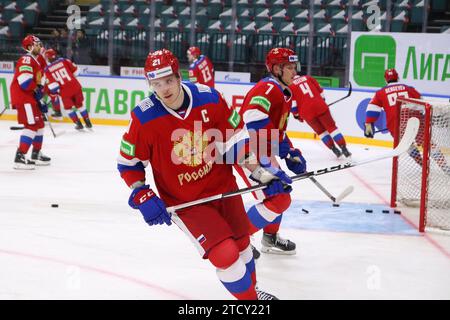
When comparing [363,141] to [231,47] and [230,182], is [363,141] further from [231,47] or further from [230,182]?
[230,182]

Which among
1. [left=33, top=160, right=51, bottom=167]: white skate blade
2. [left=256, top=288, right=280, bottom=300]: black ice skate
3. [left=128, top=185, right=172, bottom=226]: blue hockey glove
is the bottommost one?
[left=33, top=160, right=51, bottom=167]: white skate blade

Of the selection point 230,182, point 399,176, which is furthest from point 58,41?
point 230,182

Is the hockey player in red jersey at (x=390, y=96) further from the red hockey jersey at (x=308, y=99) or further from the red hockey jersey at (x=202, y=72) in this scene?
the red hockey jersey at (x=202, y=72)

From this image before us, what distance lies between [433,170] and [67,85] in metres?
5.95

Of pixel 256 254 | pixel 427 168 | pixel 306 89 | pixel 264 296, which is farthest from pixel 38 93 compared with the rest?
pixel 264 296

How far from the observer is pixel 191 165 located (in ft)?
9.66

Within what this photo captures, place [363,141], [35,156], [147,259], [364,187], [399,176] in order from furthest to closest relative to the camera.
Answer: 1. [363,141]
2. [35,156]
3. [364,187]
4. [399,176]
5. [147,259]

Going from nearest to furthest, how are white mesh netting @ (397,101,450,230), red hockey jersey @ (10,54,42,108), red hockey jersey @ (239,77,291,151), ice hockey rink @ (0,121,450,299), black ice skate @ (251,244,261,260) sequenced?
ice hockey rink @ (0,121,450,299), red hockey jersey @ (239,77,291,151), black ice skate @ (251,244,261,260), white mesh netting @ (397,101,450,230), red hockey jersey @ (10,54,42,108)

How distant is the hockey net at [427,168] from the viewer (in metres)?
4.85

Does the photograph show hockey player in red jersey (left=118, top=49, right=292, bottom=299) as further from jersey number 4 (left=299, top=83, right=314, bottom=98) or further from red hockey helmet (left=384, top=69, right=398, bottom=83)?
jersey number 4 (left=299, top=83, right=314, bottom=98)

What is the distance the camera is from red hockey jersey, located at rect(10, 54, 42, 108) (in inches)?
275

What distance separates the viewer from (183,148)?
2916mm

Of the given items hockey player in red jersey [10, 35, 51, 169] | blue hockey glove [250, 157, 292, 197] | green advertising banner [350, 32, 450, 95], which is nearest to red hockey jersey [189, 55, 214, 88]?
green advertising banner [350, 32, 450, 95]

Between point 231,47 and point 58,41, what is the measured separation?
2.78 m
